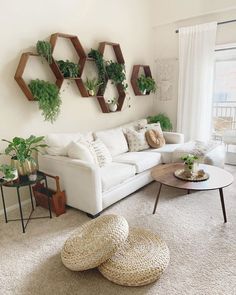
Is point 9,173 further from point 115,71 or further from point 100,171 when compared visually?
point 115,71

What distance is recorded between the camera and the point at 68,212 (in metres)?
2.76

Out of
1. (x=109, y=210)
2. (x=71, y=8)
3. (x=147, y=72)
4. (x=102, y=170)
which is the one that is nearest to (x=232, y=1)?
(x=147, y=72)

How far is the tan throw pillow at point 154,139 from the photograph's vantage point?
3.84 m

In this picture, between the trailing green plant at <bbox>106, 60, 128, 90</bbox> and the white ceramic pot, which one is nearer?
the trailing green plant at <bbox>106, 60, 128, 90</bbox>

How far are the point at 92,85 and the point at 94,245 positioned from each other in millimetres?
2479

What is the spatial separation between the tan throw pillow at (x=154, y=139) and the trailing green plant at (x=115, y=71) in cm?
98

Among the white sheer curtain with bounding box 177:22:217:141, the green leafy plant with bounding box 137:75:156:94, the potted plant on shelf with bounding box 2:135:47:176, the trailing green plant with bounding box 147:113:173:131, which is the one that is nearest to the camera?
the potted plant on shelf with bounding box 2:135:47:176

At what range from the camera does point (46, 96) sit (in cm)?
285

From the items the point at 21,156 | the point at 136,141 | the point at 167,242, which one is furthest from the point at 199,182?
the point at 21,156

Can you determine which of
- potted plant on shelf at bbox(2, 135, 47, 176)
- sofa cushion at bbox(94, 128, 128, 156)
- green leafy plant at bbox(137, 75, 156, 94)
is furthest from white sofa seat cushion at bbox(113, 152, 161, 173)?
green leafy plant at bbox(137, 75, 156, 94)

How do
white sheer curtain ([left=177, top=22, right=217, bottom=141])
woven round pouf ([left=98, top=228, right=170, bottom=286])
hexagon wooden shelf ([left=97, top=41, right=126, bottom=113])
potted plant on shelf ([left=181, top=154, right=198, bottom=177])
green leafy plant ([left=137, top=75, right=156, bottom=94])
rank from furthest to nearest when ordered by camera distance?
green leafy plant ([left=137, top=75, right=156, bottom=94]) < white sheer curtain ([left=177, top=22, right=217, bottom=141]) < hexagon wooden shelf ([left=97, top=41, right=126, bottom=113]) < potted plant on shelf ([left=181, top=154, right=198, bottom=177]) < woven round pouf ([left=98, top=228, right=170, bottom=286])

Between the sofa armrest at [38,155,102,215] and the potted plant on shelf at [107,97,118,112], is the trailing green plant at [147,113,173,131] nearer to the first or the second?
the potted plant on shelf at [107,97,118,112]

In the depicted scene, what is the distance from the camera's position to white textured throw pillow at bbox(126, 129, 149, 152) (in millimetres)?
3754

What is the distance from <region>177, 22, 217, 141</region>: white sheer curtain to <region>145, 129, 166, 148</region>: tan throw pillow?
899 millimetres
